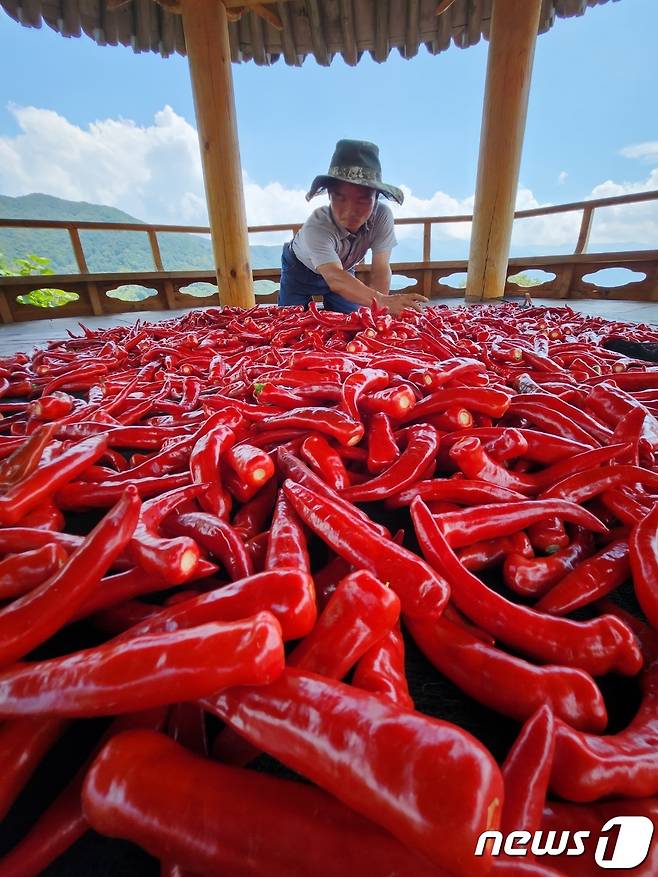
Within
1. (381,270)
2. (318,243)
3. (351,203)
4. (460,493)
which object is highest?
(351,203)

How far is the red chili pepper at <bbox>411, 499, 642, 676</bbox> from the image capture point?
2.12 ft

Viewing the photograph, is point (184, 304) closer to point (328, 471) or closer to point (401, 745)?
point (328, 471)

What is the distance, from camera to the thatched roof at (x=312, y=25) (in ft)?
19.9

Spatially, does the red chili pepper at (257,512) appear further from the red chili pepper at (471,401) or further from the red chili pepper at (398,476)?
the red chili pepper at (471,401)

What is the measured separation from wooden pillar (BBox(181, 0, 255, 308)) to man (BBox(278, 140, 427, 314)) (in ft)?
4.36

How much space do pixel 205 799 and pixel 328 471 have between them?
711 mm

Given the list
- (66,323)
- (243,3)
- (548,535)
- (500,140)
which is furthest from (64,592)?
(243,3)

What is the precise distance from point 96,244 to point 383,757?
28904 millimetres

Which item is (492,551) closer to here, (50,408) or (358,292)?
(50,408)

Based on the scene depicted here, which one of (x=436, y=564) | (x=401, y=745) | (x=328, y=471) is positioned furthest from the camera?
(x=328, y=471)

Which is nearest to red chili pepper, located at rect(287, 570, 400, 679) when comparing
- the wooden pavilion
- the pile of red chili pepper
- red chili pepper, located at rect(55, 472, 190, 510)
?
the pile of red chili pepper

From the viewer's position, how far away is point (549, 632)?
67cm

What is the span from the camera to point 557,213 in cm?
749

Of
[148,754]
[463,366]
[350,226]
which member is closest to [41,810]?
[148,754]
